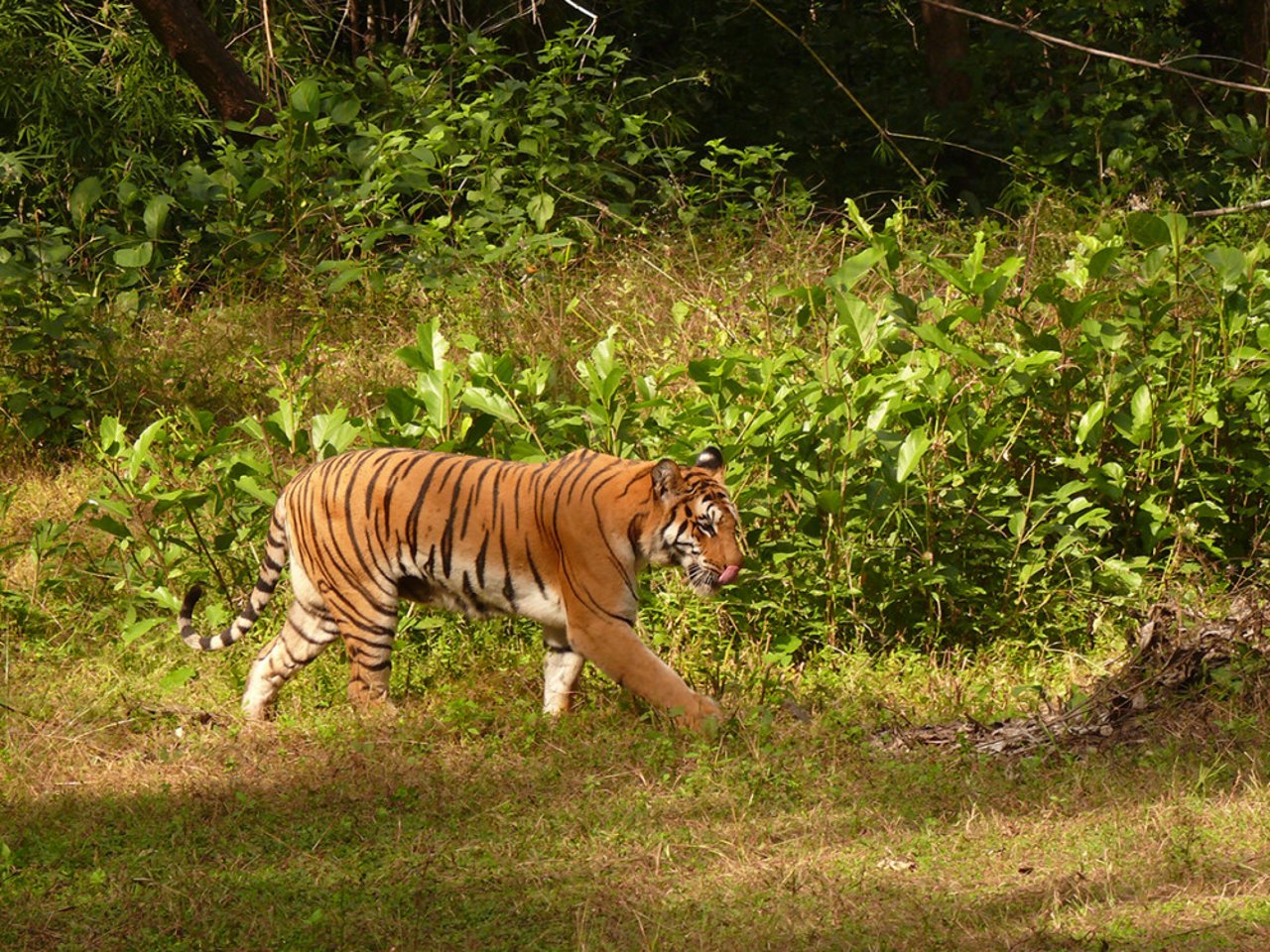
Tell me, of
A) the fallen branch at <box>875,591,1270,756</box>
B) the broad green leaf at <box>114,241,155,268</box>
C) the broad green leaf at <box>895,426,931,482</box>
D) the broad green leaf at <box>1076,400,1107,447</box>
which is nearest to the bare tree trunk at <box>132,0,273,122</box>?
the broad green leaf at <box>114,241,155,268</box>

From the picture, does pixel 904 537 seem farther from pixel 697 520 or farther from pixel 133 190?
pixel 133 190

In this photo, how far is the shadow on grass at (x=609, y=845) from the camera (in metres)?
3.57

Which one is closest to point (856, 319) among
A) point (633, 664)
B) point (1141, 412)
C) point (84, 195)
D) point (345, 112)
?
point (1141, 412)

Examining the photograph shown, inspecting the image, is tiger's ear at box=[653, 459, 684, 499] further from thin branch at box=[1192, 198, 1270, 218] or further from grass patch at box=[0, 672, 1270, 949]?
thin branch at box=[1192, 198, 1270, 218]

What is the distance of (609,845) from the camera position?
4078mm

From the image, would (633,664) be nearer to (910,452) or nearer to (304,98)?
(910,452)

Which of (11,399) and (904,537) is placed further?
(11,399)

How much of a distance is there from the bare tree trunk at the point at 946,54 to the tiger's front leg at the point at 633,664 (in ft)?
21.8

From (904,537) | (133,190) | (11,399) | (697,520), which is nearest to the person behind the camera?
(697,520)

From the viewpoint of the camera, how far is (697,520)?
15.4 feet

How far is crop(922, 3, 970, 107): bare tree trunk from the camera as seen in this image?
10500 millimetres

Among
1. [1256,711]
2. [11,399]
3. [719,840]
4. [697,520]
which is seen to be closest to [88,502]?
[11,399]

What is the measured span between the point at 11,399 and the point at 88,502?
66.1 inches

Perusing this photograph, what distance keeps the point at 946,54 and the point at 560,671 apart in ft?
22.6
